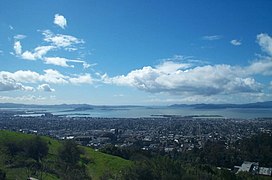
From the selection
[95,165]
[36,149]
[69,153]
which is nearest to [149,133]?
[95,165]

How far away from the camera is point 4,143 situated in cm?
2530

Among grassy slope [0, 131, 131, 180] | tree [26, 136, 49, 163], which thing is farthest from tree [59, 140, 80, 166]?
tree [26, 136, 49, 163]

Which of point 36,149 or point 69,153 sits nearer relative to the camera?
point 69,153

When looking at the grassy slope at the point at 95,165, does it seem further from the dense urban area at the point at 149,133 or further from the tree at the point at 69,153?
the dense urban area at the point at 149,133

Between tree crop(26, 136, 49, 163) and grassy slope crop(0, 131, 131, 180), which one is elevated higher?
tree crop(26, 136, 49, 163)

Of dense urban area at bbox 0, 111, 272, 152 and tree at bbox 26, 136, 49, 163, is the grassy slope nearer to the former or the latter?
tree at bbox 26, 136, 49, 163

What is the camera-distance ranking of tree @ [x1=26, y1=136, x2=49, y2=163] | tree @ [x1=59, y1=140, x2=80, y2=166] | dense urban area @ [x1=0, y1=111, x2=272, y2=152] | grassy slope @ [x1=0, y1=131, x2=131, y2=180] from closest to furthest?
grassy slope @ [x1=0, y1=131, x2=131, y2=180]
tree @ [x1=59, y1=140, x2=80, y2=166]
tree @ [x1=26, y1=136, x2=49, y2=163]
dense urban area @ [x1=0, y1=111, x2=272, y2=152]

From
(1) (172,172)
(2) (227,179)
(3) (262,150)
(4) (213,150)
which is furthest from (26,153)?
(3) (262,150)

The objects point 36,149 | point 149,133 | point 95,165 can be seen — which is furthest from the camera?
point 149,133

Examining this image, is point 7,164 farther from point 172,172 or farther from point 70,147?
point 172,172

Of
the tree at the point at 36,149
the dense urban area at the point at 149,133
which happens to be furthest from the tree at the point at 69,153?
the dense urban area at the point at 149,133

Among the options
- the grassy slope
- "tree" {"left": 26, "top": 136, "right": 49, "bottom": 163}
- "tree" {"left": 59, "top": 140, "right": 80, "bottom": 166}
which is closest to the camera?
the grassy slope

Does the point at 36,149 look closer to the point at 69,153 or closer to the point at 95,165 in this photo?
the point at 69,153

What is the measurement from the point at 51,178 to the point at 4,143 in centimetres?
762
